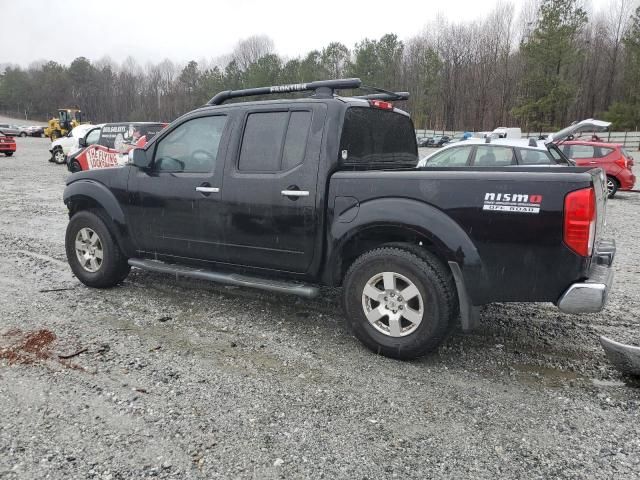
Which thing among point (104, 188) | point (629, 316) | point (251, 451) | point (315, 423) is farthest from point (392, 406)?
point (104, 188)

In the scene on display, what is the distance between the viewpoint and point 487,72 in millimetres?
67625

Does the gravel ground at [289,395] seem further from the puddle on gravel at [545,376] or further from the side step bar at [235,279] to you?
the side step bar at [235,279]

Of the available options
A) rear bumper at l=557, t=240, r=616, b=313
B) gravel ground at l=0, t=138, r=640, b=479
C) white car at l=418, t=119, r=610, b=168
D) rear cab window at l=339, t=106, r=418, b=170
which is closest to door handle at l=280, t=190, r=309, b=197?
rear cab window at l=339, t=106, r=418, b=170

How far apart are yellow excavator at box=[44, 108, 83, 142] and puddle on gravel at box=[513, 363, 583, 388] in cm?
3918

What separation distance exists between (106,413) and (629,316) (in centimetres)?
460

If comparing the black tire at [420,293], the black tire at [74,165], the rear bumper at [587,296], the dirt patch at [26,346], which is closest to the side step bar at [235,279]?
the black tire at [420,293]

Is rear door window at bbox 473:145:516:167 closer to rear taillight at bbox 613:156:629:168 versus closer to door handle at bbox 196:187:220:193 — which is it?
rear taillight at bbox 613:156:629:168

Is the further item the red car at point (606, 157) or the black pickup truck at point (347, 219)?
the red car at point (606, 157)

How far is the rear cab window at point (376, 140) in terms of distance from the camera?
409 centimetres

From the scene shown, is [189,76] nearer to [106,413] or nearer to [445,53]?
[445,53]

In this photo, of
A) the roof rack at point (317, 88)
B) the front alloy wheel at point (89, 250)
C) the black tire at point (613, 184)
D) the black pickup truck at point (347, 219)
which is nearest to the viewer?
the black pickup truck at point (347, 219)

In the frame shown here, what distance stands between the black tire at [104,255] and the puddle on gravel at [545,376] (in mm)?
3981

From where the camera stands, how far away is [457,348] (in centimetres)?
402

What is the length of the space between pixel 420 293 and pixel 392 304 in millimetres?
253
